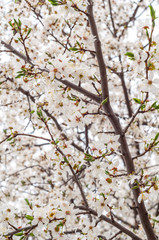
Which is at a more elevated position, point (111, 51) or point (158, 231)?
point (111, 51)

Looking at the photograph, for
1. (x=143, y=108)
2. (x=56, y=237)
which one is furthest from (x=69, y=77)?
(x=56, y=237)

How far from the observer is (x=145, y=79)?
56.1 inches

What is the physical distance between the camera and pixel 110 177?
1.74 metres

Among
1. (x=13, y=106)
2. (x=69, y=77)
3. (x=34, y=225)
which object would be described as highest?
(x=13, y=106)

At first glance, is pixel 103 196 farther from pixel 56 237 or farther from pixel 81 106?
pixel 81 106

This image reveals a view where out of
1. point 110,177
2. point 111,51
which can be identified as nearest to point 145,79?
point 110,177

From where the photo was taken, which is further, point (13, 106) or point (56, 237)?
point (13, 106)

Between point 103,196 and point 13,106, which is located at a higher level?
point 13,106

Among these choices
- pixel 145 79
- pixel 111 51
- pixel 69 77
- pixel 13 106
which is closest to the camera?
pixel 145 79

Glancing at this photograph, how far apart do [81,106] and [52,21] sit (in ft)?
6.26

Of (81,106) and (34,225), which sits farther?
(81,106)

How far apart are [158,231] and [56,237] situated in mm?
1395

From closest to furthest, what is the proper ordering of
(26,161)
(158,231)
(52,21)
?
Answer: 1. (158,231)
2. (52,21)
3. (26,161)

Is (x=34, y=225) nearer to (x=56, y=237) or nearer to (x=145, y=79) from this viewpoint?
(x=56, y=237)
